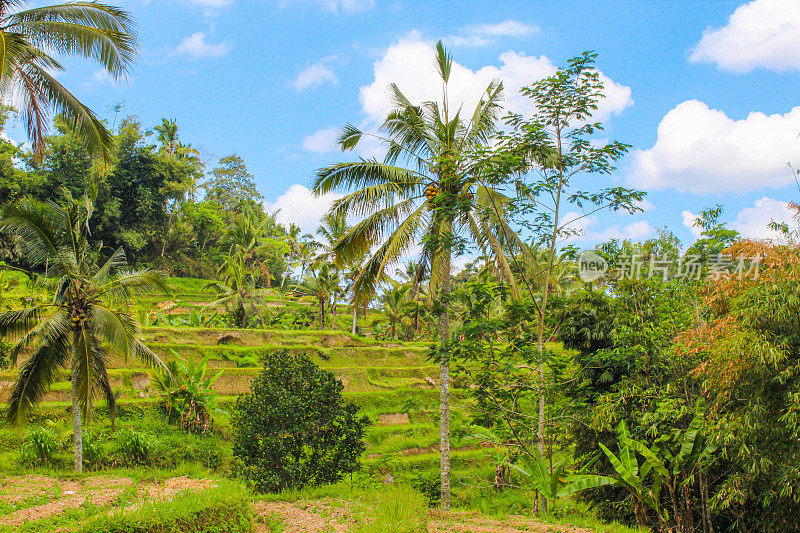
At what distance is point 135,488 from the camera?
8305 millimetres

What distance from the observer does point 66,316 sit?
993cm

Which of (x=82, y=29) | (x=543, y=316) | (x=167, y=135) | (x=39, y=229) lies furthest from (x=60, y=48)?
(x=167, y=135)

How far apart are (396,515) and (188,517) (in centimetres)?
235

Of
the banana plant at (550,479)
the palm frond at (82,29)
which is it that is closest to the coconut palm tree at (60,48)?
the palm frond at (82,29)

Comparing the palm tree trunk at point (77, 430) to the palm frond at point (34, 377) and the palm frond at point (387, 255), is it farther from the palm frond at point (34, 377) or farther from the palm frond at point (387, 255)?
the palm frond at point (387, 255)

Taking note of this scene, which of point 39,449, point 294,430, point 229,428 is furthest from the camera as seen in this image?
point 229,428

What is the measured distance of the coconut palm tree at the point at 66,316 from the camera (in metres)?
9.62

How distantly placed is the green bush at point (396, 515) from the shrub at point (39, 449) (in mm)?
7757

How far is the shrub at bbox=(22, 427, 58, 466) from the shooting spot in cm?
1074

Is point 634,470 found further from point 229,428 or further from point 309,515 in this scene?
point 229,428

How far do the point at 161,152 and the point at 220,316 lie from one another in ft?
53.8

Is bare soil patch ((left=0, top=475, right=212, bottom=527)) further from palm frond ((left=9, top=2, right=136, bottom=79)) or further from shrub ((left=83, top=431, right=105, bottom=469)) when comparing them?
palm frond ((left=9, top=2, right=136, bottom=79))

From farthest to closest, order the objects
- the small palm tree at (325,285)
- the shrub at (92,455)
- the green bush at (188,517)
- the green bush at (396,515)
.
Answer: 1. the small palm tree at (325,285)
2. the shrub at (92,455)
3. the green bush at (396,515)
4. the green bush at (188,517)

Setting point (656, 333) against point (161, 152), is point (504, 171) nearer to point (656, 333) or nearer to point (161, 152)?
point (656, 333)
